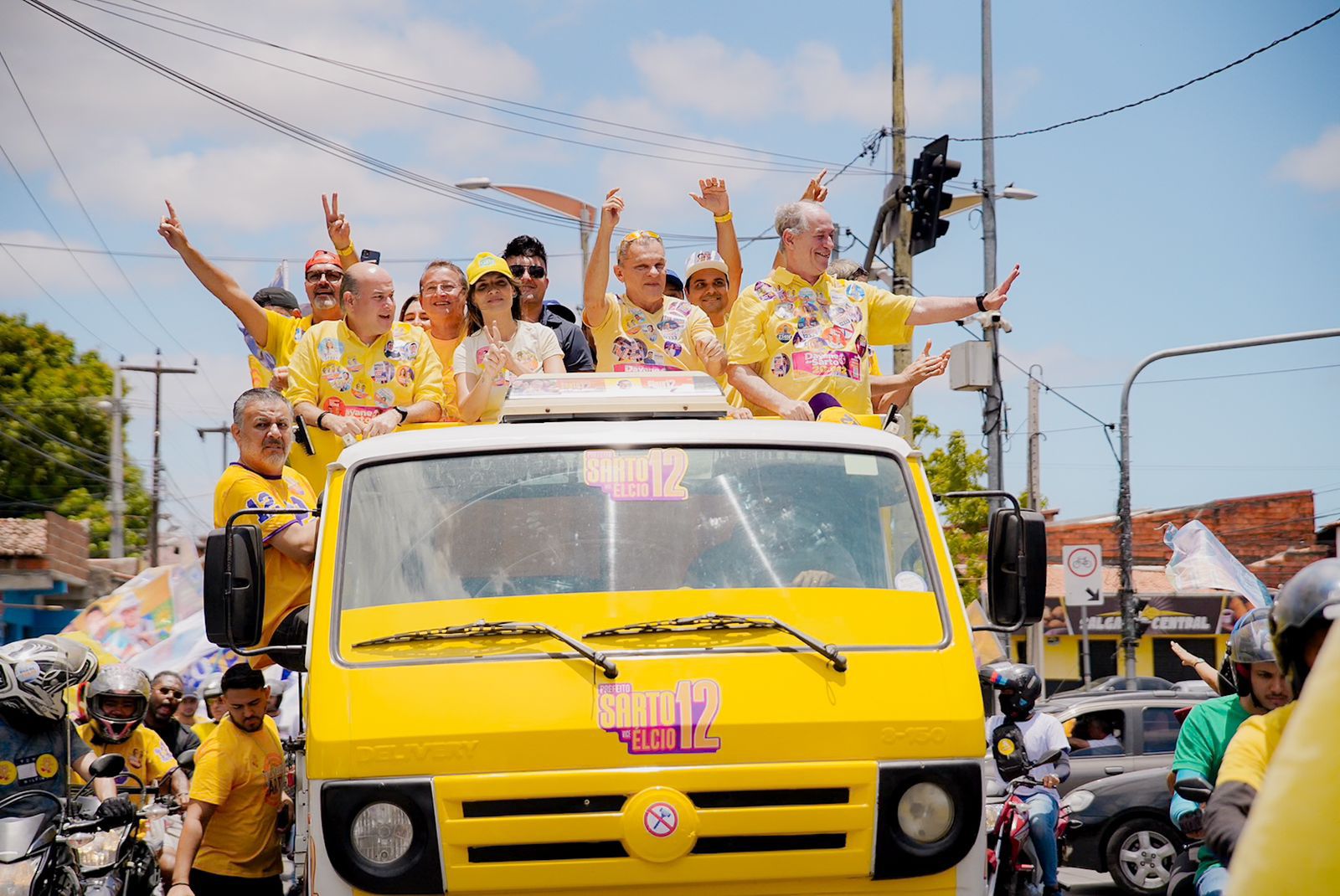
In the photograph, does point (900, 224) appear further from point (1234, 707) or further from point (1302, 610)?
point (1302, 610)

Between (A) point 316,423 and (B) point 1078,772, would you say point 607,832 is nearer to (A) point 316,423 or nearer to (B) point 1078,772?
(A) point 316,423

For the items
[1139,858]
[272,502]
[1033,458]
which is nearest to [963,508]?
[1033,458]

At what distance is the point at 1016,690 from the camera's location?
10258 millimetres

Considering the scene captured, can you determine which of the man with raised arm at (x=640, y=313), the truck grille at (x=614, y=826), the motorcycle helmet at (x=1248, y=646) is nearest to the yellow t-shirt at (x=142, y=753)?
the man with raised arm at (x=640, y=313)

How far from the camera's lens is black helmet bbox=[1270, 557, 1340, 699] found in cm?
292

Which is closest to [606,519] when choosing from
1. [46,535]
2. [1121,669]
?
[46,535]

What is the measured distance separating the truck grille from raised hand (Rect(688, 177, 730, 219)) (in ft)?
15.0

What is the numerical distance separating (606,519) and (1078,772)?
10.8 meters

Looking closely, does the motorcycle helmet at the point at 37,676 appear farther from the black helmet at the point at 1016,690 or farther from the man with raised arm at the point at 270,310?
the black helmet at the point at 1016,690

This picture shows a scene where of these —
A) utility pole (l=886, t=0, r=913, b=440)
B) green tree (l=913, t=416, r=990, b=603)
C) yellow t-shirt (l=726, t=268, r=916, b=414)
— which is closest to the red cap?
yellow t-shirt (l=726, t=268, r=916, b=414)

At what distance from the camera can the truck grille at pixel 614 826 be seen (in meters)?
4.22

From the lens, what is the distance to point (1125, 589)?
1058 inches

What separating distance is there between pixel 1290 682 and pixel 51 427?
51835 millimetres

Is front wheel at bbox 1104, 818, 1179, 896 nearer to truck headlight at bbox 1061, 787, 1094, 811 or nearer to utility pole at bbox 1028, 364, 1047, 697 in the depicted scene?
truck headlight at bbox 1061, 787, 1094, 811
